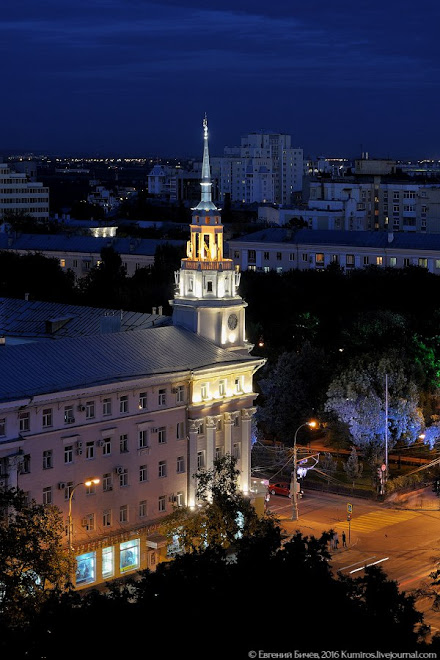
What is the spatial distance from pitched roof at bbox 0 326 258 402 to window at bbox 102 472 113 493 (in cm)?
425

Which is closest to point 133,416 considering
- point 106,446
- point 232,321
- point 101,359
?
point 106,446

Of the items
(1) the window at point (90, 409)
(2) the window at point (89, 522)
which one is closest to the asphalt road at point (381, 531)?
(2) the window at point (89, 522)

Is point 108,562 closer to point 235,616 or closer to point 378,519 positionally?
point 378,519

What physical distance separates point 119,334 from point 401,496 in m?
20.2

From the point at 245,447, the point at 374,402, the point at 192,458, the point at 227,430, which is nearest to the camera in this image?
the point at 192,458

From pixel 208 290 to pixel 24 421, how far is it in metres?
17.8

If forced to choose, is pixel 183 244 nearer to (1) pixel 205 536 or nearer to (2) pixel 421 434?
(2) pixel 421 434

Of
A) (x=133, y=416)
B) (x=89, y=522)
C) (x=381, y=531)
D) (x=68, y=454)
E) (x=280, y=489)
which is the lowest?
(x=381, y=531)

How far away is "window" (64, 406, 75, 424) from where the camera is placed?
6494cm

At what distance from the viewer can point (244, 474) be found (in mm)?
75562

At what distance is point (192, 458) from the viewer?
7212cm

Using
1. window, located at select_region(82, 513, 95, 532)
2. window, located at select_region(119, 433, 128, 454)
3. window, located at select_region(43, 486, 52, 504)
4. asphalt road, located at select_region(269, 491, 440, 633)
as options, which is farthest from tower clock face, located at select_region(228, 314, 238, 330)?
window, located at select_region(43, 486, 52, 504)

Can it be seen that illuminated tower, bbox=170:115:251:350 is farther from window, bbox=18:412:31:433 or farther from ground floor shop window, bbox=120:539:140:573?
window, bbox=18:412:31:433

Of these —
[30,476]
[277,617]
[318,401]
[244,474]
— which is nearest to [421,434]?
[318,401]
